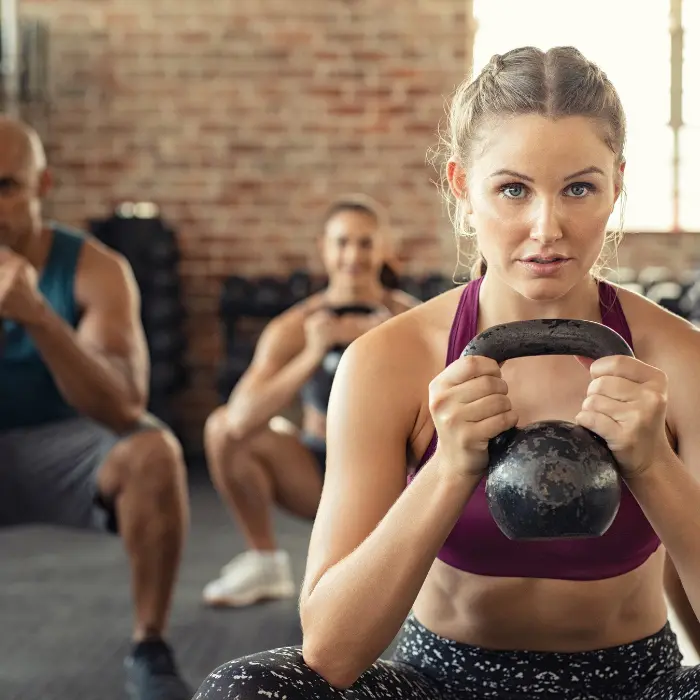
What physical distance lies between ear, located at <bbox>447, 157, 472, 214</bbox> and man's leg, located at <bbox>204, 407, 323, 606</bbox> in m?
1.74

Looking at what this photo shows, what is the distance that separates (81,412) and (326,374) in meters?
0.83

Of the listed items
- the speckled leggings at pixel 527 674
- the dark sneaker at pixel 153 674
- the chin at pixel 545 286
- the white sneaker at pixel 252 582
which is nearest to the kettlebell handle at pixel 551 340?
the chin at pixel 545 286

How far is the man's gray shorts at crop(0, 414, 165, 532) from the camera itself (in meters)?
2.39

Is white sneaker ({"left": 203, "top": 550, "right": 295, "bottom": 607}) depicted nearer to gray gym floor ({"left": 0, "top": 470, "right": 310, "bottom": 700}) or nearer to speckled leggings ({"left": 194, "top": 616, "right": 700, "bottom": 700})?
gray gym floor ({"left": 0, "top": 470, "right": 310, "bottom": 700})

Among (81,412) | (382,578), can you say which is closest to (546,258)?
(382,578)

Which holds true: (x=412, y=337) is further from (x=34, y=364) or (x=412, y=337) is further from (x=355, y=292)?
(x=355, y=292)

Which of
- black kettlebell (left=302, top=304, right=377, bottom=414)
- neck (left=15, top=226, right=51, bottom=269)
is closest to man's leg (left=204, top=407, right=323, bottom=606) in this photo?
black kettlebell (left=302, top=304, right=377, bottom=414)

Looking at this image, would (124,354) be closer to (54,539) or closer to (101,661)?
(101,661)

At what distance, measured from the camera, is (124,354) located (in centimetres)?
248

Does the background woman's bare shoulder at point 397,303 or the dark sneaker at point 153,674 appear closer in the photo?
the dark sneaker at point 153,674

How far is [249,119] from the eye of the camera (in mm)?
5523

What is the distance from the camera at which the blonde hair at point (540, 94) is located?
44.7 inches

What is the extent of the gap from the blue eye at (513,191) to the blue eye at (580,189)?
49 millimetres

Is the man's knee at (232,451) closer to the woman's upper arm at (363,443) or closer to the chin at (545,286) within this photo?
the woman's upper arm at (363,443)
